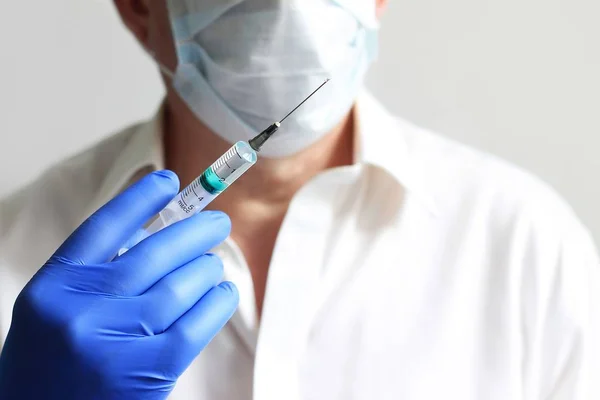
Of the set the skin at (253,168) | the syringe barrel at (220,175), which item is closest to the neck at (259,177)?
the skin at (253,168)

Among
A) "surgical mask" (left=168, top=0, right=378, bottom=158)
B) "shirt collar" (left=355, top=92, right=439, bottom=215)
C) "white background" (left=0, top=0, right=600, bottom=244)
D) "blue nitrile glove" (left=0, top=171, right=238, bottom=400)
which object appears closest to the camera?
"blue nitrile glove" (left=0, top=171, right=238, bottom=400)

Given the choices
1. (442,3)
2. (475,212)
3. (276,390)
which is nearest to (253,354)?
(276,390)

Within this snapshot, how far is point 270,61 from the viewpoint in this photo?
32.2 inches

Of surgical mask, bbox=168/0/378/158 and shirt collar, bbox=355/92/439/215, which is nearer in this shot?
surgical mask, bbox=168/0/378/158

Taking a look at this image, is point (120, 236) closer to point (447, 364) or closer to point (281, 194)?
point (281, 194)

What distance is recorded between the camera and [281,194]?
97 cm

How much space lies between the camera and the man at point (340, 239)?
826mm

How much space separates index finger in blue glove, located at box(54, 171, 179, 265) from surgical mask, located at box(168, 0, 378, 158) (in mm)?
202

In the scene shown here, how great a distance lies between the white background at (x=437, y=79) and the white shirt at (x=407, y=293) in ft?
0.84

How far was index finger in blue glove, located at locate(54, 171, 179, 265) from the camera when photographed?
2.21 feet

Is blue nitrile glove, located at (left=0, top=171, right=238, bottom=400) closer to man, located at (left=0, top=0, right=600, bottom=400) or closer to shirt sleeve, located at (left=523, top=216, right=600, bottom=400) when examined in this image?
man, located at (left=0, top=0, right=600, bottom=400)

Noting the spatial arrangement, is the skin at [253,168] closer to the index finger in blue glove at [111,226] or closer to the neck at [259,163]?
the neck at [259,163]

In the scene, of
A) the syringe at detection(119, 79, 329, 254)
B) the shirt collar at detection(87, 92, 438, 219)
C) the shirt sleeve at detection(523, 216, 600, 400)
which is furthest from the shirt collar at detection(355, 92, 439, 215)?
the syringe at detection(119, 79, 329, 254)

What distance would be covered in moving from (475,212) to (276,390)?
0.37m
